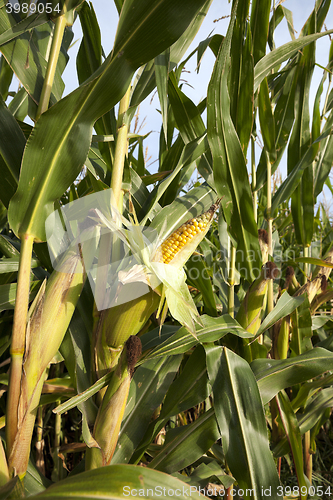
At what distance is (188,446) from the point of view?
0.66 m

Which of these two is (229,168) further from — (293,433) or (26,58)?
(293,433)

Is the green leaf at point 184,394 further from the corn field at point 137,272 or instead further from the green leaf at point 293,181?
the green leaf at point 293,181

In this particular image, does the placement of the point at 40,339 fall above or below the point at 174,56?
below

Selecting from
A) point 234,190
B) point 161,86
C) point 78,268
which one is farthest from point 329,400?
point 161,86

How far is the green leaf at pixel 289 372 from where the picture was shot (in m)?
0.71

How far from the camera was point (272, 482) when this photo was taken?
566 millimetres

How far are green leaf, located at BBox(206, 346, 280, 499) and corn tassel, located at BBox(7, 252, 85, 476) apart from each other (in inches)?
12.9

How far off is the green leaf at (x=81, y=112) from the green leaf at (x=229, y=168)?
189 millimetres

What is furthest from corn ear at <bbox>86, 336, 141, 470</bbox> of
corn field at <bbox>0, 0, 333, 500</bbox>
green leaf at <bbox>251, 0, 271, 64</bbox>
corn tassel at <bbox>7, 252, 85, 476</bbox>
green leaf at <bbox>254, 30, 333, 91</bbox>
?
green leaf at <bbox>251, 0, 271, 64</bbox>

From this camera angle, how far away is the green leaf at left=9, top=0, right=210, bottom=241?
17.9 inches

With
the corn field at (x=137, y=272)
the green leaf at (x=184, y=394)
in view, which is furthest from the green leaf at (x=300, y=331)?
the green leaf at (x=184, y=394)

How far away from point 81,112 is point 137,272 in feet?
0.97

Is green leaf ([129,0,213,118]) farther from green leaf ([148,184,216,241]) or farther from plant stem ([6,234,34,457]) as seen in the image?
plant stem ([6,234,34,457])

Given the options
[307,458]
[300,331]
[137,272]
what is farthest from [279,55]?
[307,458]
